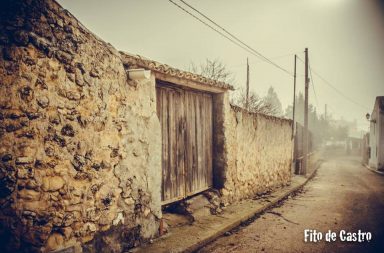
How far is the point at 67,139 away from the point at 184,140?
2521 millimetres

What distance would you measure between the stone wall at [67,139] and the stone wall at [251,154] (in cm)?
261

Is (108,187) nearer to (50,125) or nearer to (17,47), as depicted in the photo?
(50,125)

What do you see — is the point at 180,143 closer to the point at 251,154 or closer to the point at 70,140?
the point at 70,140

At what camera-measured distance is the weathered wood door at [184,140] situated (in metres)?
4.51

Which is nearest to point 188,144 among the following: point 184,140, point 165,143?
point 184,140

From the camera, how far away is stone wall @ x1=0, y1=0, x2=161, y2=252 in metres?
2.36

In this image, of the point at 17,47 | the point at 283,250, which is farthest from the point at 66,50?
the point at 283,250

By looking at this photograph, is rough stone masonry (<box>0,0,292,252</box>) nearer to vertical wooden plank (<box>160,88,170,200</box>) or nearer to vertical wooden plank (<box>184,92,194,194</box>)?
vertical wooden plank (<box>160,88,170,200</box>)

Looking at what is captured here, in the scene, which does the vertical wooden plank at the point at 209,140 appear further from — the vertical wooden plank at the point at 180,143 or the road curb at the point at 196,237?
the road curb at the point at 196,237

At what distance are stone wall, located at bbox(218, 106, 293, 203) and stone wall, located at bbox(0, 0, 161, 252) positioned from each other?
2.61m

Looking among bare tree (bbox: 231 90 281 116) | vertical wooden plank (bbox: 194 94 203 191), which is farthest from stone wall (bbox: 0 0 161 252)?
bare tree (bbox: 231 90 281 116)

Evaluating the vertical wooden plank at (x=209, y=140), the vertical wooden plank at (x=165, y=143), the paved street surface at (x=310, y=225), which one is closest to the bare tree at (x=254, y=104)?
the paved street surface at (x=310, y=225)

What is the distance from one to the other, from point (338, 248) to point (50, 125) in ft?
15.1

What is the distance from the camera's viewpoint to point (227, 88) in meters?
5.89
